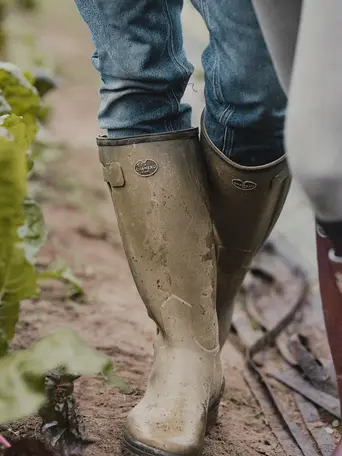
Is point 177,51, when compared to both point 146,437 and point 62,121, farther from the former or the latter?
point 62,121

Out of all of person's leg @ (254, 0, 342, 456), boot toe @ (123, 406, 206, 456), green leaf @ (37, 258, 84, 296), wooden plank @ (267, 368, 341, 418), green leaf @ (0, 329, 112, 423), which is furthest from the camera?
green leaf @ (37, 258, 84, 296)

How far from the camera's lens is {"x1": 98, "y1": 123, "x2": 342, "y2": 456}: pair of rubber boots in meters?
1.48

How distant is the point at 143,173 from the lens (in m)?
1.50

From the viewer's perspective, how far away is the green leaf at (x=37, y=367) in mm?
1209

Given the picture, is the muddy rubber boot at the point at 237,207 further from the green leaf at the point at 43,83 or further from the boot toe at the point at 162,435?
the green leaf at the point at 43,83

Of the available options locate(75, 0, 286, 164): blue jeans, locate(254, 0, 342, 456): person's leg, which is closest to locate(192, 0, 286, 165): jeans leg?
locate(75, 0, 286, 164): blue jeans

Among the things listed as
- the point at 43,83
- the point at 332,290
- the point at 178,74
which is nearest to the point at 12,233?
the point at 178,74

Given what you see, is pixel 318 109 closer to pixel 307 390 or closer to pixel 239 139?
Result: pixel 239 139

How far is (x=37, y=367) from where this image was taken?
4.10ft

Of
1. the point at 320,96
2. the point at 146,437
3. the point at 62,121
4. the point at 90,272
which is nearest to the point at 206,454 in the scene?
the point at 146,437

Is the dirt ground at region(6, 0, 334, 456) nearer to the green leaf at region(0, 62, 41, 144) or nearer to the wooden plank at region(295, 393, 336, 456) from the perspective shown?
the wooden plank at region(295, 393, 336, 456)

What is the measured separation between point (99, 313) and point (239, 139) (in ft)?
3.57

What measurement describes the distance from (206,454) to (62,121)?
401 cm

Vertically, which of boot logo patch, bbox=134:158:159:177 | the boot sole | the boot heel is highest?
boot logo patch, bbox=134:158:159:177
